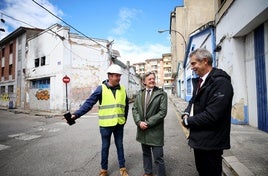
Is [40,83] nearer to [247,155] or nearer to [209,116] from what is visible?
[247,155]

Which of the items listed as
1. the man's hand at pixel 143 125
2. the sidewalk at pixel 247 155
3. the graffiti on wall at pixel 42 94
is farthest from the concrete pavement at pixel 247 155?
the graffiti on wall at pixel 42 94

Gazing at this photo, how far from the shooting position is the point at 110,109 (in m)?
3.33

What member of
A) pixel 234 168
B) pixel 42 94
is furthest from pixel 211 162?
pixel 42 94

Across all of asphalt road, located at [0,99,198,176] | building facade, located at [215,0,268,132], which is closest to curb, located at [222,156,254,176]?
asphalt road, located at [0,99,198,176]

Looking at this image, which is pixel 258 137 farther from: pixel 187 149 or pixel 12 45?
pixel 12 45

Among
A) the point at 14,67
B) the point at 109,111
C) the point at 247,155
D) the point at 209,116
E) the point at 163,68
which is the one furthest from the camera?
the point at 163,68

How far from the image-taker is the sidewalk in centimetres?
295

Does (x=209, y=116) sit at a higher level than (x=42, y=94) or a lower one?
lower

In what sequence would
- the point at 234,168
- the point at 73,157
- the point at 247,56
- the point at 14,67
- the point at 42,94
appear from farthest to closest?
1. the point at 14,67
2. the point at 42,94
3. the point at 247,56
4. the point at 73,157
5. the point at 234,168

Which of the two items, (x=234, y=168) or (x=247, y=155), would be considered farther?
(x=247, y=155)

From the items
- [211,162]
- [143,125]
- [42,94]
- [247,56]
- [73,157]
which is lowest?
[73,157]

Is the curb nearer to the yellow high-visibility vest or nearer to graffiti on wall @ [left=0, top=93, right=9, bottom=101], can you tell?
the yellow high-visibility vest

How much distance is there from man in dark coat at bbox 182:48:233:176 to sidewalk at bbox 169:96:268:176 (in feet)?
3.60

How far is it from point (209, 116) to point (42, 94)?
749 inches
